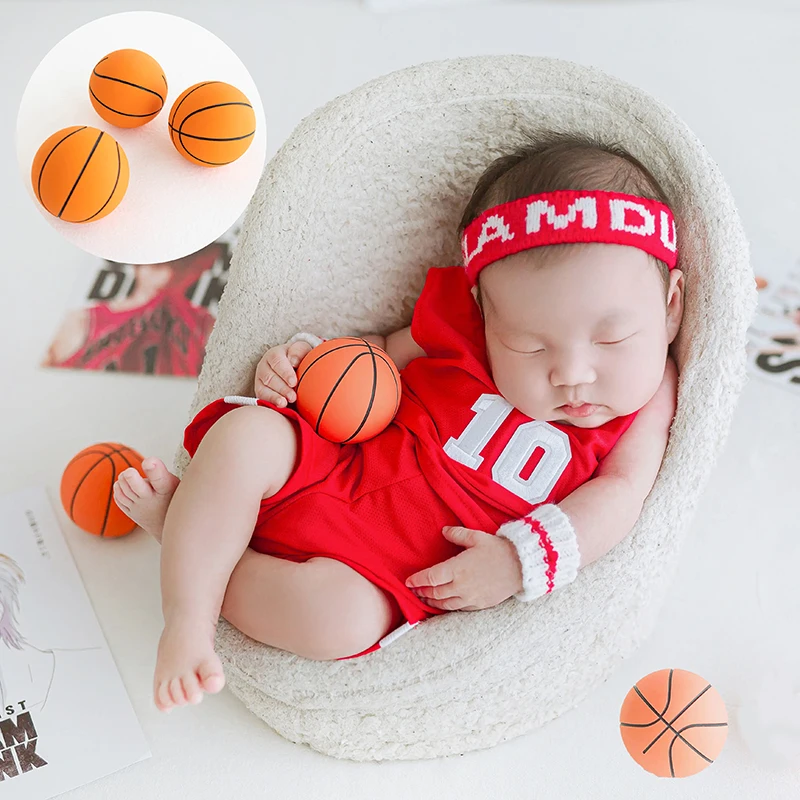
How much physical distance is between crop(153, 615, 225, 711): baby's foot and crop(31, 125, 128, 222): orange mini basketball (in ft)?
2.50

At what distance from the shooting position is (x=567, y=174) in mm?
1228

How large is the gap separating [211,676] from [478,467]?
1.41 ft

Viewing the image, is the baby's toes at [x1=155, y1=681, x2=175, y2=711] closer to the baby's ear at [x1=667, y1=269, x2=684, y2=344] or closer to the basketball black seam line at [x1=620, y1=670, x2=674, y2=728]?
the basketball black seam line at [x1=620, y1=670, x2=674, y2=728]

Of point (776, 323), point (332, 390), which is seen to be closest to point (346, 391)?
point (332, 390)

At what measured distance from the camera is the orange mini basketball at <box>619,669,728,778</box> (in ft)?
3.64

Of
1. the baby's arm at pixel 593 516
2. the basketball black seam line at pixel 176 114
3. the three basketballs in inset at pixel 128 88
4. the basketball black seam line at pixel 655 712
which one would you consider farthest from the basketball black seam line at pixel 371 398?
the three basketballs in inset at pixel 128 88

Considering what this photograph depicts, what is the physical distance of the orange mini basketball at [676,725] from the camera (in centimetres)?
111

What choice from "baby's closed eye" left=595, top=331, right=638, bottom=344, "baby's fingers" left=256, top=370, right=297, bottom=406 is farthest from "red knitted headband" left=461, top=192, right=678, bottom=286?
"baby's fingers" left=256, top=370, right=297, bottom=406

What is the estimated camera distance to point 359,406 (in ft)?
4.12

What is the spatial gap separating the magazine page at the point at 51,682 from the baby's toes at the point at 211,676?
285 mm

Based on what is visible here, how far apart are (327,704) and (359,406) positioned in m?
0.38

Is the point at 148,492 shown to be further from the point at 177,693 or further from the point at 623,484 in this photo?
the point at 623,484

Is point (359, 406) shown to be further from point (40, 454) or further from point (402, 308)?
point (40, 454)

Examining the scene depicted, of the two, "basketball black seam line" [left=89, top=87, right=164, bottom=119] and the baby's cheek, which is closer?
the baby's cheek
